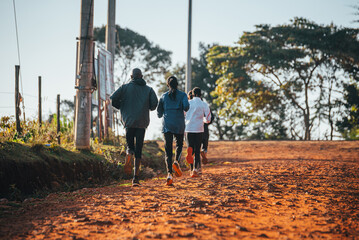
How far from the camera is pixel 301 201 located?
538cm

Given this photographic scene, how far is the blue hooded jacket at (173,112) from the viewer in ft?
24.2

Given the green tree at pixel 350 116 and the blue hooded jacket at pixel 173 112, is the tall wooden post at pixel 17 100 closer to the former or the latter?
the blue hooded jacket at pixel 173 112

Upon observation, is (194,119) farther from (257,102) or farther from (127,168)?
(257,102)

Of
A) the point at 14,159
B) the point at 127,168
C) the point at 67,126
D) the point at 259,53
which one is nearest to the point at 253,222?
the point at 127,168

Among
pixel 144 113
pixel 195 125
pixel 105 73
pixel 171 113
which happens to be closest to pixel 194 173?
pixel 195 125

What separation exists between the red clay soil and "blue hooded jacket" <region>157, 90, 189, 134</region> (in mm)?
1124

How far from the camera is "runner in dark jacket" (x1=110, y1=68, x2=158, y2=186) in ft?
23.1

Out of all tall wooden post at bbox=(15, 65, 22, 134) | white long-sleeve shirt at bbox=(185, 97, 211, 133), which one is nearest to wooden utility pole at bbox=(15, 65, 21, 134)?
tall wooden post at bbox=(15, 65, 22, 134)

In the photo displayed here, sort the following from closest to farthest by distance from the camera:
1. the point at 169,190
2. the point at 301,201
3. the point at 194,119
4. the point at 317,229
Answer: the point at 317,229, the point at 301,201, the point at 169,190, the point at 194,119

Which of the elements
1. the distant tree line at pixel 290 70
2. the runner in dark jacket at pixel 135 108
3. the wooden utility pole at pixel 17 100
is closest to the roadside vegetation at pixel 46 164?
the wooden utility pole at pixel 17 100

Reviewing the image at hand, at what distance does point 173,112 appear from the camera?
7.43 meters

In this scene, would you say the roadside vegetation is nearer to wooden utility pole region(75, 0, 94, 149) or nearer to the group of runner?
wooden utility pole region(75, 0, 94, 149)

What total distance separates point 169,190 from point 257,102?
2452 cm

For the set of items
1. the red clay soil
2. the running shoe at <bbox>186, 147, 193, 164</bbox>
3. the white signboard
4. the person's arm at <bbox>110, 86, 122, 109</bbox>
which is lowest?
the red clay soil
